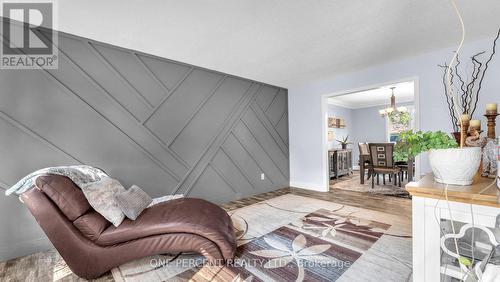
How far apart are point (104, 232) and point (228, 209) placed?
5.93ft

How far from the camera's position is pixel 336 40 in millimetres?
2482

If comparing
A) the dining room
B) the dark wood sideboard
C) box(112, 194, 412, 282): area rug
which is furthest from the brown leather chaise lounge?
the dark wood sideboard

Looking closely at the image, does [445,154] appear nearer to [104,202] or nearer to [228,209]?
[104,202]

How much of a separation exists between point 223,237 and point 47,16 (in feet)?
8.96

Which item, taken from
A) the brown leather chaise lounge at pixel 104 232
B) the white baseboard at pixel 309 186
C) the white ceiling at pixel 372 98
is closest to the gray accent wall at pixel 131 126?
the white baseboard at pixel 309 186

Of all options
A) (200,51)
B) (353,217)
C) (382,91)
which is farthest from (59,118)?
(382,91)

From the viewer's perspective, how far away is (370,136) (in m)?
7.18

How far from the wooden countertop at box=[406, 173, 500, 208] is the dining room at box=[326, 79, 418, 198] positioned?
115 inches

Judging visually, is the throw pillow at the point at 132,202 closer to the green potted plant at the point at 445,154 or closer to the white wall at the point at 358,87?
the green potted plant at the point at 445,154

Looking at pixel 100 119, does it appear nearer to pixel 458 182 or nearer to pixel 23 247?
pixel 23 247

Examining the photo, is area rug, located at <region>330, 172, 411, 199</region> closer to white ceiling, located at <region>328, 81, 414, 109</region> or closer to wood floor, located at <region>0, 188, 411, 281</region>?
wood floor, located at <region>0, 188, 411, 281</region>

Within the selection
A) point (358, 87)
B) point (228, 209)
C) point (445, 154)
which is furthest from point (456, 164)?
point (358, 87)

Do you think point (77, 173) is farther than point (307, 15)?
No

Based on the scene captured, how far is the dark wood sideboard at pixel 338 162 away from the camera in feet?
17.5
